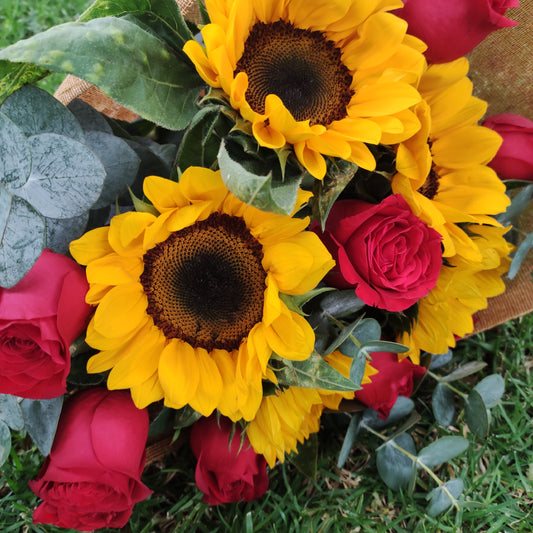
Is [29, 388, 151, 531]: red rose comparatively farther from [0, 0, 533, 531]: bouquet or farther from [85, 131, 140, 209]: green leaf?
[85, 131, 140, 209]: green leaf

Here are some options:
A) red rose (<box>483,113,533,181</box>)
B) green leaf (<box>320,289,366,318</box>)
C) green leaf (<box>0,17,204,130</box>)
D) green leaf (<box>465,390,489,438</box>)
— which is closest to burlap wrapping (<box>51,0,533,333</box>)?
red rose (<box>483,113,533,181</box>)

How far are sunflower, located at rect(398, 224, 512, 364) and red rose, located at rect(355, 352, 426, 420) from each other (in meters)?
0.02

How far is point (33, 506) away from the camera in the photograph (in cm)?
85

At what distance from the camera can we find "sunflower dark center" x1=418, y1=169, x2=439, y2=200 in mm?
728

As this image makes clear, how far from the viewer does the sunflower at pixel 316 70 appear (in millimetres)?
544

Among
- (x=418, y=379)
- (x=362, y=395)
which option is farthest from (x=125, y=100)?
(x=418, y=379)

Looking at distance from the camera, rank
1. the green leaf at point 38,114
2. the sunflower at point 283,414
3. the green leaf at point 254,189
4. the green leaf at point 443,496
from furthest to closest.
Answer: the green leaf at point 443,496
the sunflower at point 283,414
the green leaf at point 38,114
the green leaf at point 254,189

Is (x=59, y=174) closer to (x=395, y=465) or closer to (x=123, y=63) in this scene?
(x=123, y=63)

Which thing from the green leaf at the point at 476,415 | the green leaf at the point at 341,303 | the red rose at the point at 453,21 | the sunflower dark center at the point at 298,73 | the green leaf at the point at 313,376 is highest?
the red rose at the point at 453,21

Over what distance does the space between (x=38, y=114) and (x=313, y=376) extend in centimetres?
38

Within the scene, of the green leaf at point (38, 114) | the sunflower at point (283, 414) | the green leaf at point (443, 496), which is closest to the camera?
the green leaf at point (38, 114)

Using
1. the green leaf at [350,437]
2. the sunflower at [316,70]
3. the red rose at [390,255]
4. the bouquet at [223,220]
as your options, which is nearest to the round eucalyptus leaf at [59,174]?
the bouquet at [223,220]

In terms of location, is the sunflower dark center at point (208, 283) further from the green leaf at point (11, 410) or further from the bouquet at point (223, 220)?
the green leaf at point (11, 410)

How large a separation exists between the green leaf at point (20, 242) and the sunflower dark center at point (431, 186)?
0.42 metres
